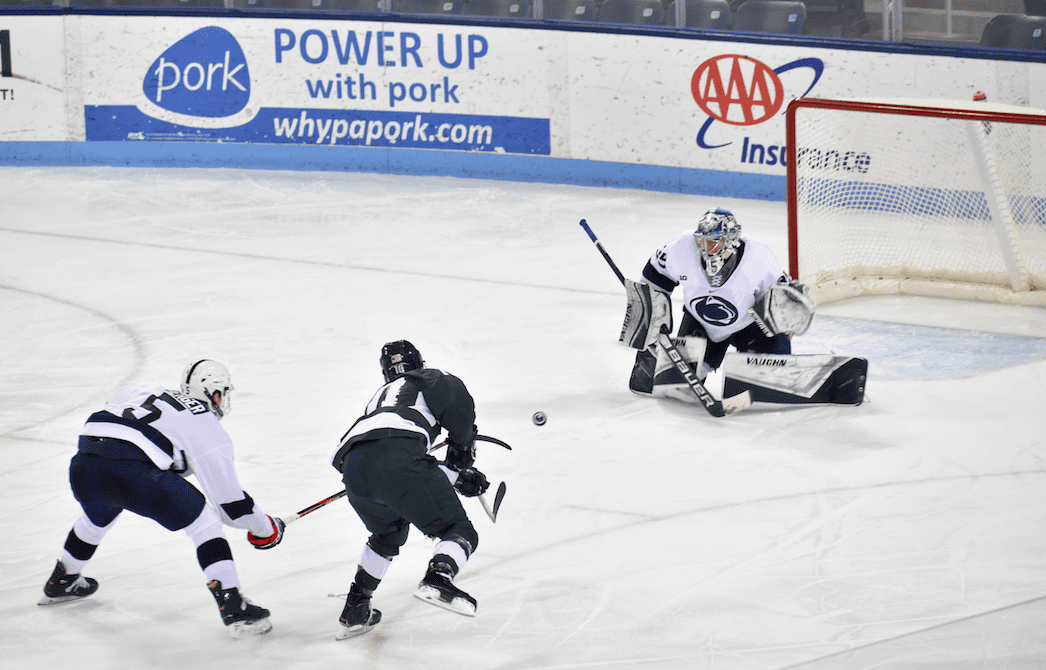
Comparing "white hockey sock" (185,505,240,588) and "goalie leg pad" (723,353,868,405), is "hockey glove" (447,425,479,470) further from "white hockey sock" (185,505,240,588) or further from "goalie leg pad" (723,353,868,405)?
"goalie leg pad" (723,353,868,405)

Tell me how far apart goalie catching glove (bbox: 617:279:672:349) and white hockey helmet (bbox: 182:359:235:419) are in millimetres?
2166

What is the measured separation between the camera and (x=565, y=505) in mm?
4363

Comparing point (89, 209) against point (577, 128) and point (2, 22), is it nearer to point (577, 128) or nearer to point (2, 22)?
point (2, 22)

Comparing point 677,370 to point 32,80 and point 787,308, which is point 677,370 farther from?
point 32,80

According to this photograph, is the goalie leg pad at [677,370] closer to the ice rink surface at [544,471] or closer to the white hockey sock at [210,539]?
the ice rink surface at [544,471]

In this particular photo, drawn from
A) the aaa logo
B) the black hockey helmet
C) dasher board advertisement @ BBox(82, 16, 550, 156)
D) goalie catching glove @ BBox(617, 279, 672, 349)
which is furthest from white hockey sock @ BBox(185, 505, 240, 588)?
dasher board advertisement @ BBox(82, 16, 550, 156)

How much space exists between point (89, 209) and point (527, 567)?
6.65 meters

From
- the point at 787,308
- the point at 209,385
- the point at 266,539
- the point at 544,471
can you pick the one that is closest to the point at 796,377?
the point at 787,308

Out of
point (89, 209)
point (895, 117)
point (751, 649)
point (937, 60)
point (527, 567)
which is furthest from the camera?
point (89, 209)

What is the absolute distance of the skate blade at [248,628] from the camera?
3.46 m

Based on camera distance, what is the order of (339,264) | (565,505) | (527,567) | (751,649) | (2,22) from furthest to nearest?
1. (2,22)
2. (339,264)
3. (565,505)
4. (527,567)
5. (751,649)

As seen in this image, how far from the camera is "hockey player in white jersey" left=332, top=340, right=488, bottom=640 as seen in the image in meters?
3.33

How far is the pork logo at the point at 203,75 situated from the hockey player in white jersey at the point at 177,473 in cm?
776

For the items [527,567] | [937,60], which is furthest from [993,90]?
[527,567]
